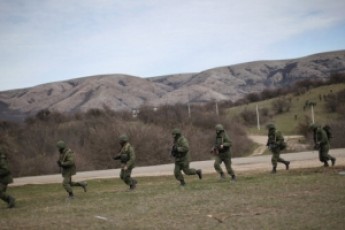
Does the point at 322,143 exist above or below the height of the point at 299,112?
below

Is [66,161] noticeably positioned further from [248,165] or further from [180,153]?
[248,165]

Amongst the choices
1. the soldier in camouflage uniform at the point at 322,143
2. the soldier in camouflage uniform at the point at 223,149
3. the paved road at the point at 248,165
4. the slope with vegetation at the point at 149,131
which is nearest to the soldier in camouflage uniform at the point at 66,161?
the soldier in camouflage uniform at the point at 223,149

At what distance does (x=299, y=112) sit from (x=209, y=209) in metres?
54.2

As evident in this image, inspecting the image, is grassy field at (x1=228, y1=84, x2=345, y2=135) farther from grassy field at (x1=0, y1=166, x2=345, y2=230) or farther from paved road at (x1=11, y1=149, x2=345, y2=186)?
grassy field at (x1=0, y1=166, x2=345, y2=230)

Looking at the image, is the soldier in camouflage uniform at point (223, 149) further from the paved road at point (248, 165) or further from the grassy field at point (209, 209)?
the paved road at point (248, 165)

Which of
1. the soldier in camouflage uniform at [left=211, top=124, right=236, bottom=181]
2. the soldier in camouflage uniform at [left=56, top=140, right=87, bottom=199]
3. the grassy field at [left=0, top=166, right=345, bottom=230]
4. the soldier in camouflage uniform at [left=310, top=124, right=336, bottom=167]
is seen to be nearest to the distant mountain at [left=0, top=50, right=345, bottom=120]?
the soldier in camouflage uniform at [left=310, top=124, right=336, bottom=167]

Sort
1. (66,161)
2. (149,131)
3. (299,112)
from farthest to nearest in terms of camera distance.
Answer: (299,112) → (149,131) → (66,161)

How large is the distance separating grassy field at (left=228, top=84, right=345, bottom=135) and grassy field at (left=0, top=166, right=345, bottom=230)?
37542mm

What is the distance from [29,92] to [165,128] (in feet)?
273

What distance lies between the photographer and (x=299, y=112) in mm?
64000

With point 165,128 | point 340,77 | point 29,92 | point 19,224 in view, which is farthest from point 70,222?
point 29,92

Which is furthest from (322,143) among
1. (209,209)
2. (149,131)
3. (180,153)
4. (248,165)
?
(149,131)

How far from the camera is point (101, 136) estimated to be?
44250 mm

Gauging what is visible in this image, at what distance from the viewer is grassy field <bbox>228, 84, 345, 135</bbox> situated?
184 ft
